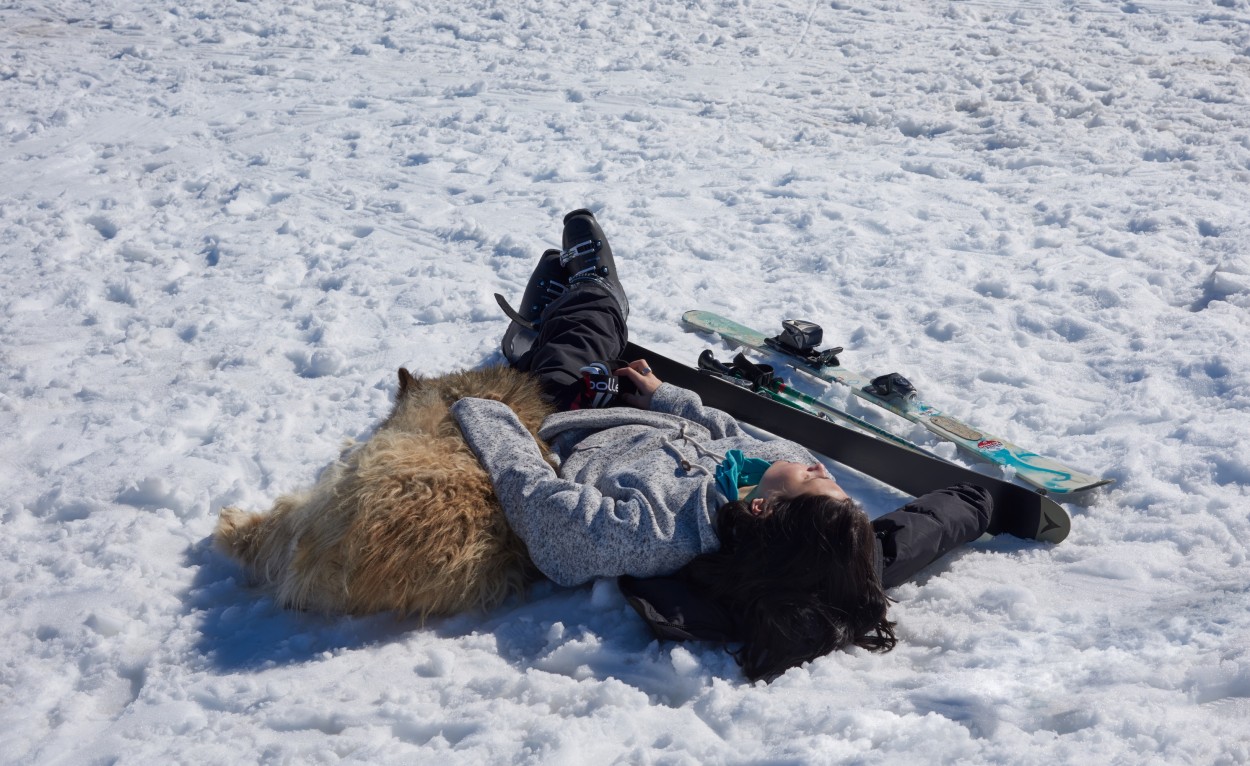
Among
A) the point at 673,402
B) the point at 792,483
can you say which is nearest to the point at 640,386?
the point at 673,402

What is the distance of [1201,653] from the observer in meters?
2.40

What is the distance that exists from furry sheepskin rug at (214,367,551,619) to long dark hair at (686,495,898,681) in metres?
0.73

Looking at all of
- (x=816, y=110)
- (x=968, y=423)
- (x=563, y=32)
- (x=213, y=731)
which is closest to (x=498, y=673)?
(x=213, y=731)

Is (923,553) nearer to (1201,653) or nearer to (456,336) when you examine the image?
(1201,653)

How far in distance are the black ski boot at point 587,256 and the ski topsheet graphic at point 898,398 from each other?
59cm

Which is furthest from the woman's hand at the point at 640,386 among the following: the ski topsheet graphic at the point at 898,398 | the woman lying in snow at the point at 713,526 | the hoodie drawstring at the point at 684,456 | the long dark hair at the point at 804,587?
the long dark hair at the point at 804,587

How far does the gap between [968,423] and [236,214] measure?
4339 millimetres

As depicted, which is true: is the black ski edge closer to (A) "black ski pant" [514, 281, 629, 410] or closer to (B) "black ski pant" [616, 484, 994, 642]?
(B) "black ski pant" [616, 484, 994, 642]

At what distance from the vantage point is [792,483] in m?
2.81

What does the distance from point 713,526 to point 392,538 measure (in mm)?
922

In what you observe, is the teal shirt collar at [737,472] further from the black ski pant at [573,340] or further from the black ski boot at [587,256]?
the black ski boot at [587,256]

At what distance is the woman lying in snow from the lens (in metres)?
2.60

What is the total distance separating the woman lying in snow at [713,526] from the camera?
2.60 m

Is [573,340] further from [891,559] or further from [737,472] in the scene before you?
[891,559]
